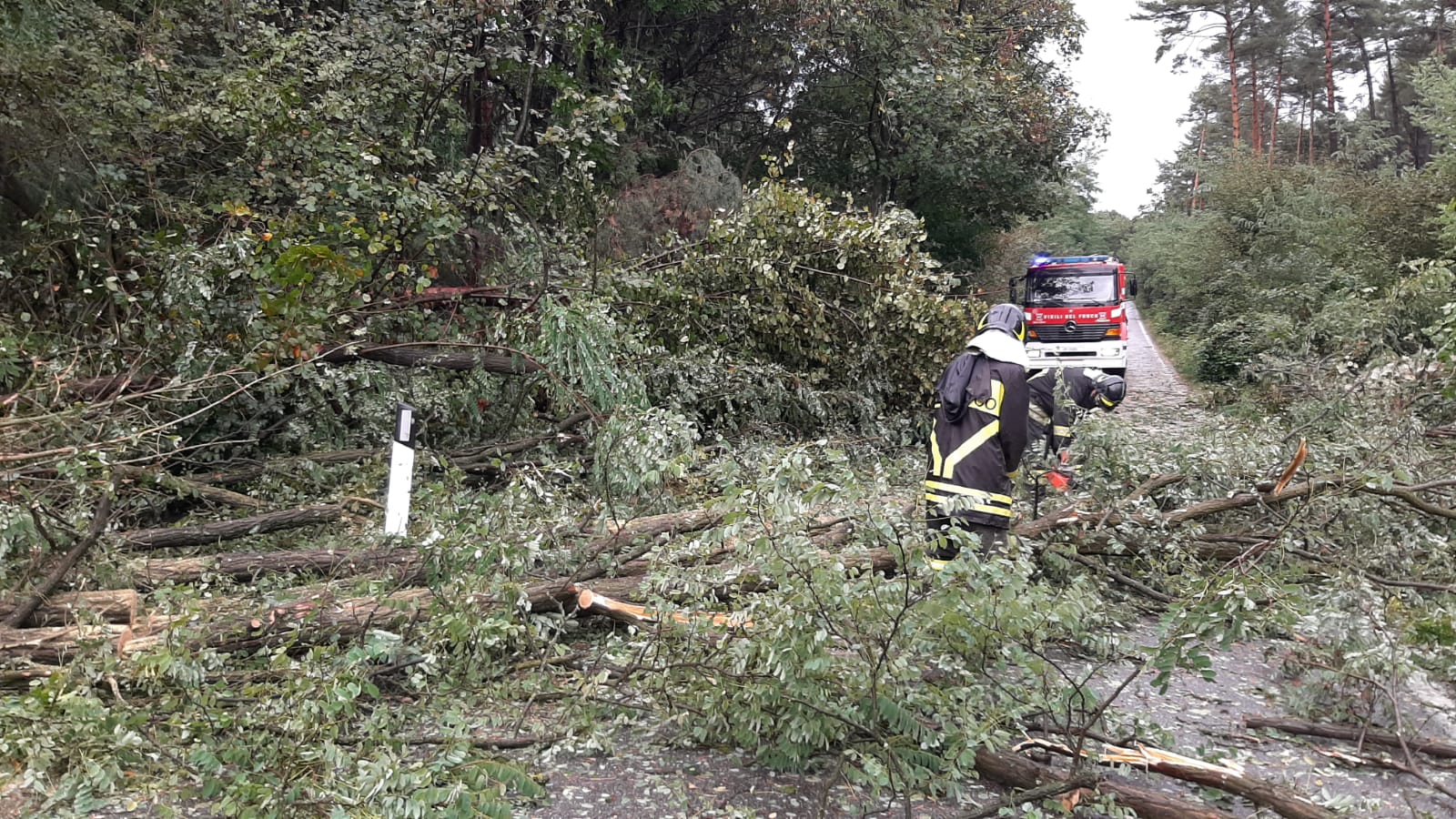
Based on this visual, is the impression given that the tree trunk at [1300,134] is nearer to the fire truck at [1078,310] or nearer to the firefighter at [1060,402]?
the fire truck at [1078,310]

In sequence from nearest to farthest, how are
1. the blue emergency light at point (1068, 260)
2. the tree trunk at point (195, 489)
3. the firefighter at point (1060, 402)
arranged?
the tree trunk at point (195, 489), the firefighter at point (1060, 402), the blue emergency light at point (1068, 260)

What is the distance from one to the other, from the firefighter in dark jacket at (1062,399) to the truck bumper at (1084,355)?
8283mm

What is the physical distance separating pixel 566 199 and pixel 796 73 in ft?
32.5

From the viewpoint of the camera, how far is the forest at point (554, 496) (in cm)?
276

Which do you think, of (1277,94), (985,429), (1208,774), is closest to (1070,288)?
(985,429)

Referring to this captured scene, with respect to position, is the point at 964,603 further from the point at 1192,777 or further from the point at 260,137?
the point at 260,137

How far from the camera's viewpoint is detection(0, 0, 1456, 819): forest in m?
2.76

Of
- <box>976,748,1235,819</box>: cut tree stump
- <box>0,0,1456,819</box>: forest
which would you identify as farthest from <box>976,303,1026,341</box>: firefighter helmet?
<box>976,748,1235,819</box>: cut tree stump

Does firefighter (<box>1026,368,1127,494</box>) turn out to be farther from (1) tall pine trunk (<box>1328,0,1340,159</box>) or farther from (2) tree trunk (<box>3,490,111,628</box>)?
(1) tall pine trunk (<box>1328,0,1340,159</box>)

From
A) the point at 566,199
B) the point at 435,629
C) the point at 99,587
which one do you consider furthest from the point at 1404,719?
the point at 566,199

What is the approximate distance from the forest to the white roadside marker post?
0.14m

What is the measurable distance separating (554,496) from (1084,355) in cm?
1213

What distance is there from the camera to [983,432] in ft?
13.2

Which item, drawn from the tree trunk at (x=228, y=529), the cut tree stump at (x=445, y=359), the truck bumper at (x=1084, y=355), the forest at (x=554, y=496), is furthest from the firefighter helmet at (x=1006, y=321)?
the truck bumper at (x=1084, y=355)
